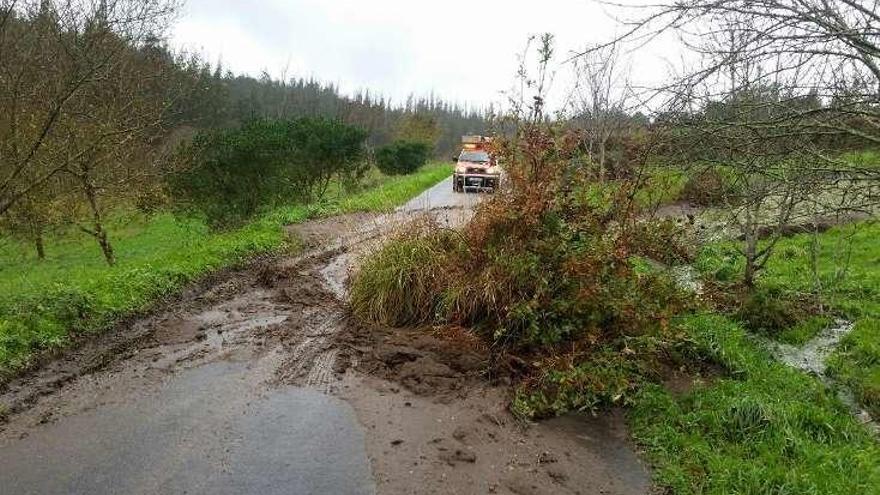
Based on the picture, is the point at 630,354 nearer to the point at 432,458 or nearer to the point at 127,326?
the point at 432,458

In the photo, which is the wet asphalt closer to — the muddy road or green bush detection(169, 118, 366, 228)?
the muddy road

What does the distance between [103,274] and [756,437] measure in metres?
8.29

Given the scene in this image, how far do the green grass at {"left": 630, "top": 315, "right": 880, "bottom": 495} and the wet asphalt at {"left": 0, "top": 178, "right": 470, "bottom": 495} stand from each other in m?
2.59

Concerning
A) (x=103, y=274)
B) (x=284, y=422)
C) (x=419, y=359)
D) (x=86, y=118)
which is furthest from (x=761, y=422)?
(x=86, y=118)

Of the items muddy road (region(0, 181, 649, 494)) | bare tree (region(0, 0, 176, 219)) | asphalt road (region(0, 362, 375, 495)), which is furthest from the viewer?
bare tree (region(0, 0, 176, 219))

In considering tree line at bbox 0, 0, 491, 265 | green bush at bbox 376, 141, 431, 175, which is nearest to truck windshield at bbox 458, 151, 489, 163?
tree line at bbox 0, 0, 491, 265

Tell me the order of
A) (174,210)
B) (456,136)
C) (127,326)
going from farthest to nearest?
(456,136) < (174,210) < (127,326)

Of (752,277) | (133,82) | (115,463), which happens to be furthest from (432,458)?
(133,82)

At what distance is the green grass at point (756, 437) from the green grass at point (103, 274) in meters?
6.17

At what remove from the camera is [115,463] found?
4773 millimetres

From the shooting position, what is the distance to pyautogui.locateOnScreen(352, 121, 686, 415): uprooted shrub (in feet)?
22.0

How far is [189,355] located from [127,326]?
4.18 ft

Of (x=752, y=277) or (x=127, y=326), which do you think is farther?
(x=752, y=277)

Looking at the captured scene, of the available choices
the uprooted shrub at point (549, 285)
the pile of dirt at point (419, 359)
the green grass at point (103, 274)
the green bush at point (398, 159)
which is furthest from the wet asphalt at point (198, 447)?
the green bush at point (398, 159)
